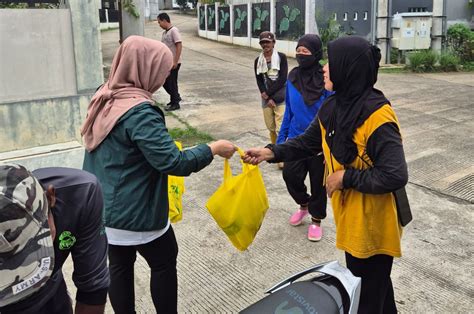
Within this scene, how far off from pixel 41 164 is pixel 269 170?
7.89 ft

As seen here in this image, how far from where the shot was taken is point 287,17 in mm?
17609

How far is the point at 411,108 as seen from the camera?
28.3 feet

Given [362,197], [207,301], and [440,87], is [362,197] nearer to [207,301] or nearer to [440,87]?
[207,301]

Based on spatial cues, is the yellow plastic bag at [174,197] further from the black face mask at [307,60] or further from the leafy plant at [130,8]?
the leafy plant at [130,8]

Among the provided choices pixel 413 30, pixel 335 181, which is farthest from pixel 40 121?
pixel 413 30

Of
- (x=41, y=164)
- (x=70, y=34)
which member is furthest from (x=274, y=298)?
(x=70, y=34)

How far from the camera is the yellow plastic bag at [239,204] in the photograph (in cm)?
277

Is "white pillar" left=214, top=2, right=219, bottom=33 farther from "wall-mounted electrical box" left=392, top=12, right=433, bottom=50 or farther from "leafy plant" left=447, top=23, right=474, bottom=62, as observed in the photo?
"leafy plant" left=447, top=23, right=474, bottom=62

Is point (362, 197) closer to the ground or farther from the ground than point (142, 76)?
closer to the ground

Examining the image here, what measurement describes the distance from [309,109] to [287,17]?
14531 millimetres

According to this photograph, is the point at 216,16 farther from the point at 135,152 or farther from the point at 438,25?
the point at 135,152

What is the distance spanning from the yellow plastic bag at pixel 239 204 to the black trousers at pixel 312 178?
43.1 inches

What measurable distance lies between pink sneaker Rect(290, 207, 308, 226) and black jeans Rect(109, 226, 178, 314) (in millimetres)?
1750

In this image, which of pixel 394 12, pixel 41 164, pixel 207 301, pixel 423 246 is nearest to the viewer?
pixel 207 301
